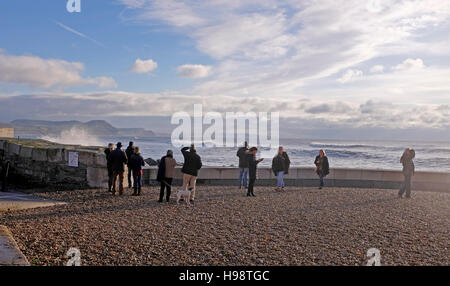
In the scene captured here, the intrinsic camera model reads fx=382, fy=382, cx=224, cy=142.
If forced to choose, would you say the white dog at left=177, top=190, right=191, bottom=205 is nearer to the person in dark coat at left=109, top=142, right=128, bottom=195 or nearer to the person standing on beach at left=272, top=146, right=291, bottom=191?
the person in dark coat at left=109, top=142, right=128, bottom=195

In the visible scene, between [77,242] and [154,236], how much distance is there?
1297 mm

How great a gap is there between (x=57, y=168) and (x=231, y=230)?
27.9 feet

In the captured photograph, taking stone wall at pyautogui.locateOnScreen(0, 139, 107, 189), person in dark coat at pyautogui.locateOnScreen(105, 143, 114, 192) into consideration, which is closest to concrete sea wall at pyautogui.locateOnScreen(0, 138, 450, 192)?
stone wall at pyautogui.locateOnScreen(0, 139, 107, 189)

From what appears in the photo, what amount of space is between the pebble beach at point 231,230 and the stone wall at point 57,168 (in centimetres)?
110

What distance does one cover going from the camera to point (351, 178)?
52.6 ft

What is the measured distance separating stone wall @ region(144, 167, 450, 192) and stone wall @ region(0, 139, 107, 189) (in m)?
4.60

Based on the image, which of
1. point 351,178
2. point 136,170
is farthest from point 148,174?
point 351,178

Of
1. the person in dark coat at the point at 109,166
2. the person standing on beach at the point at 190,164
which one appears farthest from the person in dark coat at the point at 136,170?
the person standing on beach at the point at 190,164

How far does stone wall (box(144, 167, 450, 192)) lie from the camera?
1560 centimetres

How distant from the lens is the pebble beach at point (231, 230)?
5781mm

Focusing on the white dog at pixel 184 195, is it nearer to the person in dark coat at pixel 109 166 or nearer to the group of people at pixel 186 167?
the group of people at pixel 186 167
